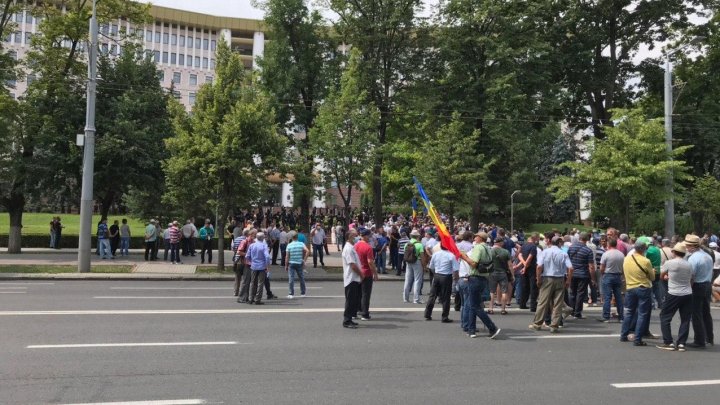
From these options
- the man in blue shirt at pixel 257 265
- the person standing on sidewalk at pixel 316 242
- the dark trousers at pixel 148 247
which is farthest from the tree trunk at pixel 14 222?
the man in blue shirt at pixel 257 265

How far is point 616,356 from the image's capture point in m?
8.46

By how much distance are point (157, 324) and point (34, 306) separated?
3685 millimetres

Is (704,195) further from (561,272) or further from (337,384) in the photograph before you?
(337,384)

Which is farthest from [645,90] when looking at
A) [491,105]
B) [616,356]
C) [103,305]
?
[103,305]

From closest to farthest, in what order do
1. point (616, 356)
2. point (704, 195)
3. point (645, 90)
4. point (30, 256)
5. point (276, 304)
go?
point (616, 356) < point (276, 304) < point (30, 256) < point (704, 195) < point (645, 90)

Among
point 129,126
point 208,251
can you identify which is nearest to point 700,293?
point 208,251

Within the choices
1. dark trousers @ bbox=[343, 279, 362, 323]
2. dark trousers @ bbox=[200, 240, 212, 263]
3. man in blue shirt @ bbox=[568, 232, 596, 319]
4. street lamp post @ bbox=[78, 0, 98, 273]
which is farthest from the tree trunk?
man in blue shirt @ bbox=[568, 232, 596, 319]

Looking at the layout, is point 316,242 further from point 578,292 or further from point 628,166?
point 628,166

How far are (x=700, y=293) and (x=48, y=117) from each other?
23.9 metres

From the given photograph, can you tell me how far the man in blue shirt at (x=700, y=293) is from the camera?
9219 millimetres

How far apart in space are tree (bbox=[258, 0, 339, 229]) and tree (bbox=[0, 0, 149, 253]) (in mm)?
7270

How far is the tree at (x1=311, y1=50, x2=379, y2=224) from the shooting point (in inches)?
905

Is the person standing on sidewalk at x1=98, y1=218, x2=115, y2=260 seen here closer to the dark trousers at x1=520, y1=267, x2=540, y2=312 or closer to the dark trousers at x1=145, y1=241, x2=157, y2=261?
the dark trousers at x1=145, y1=241, x2=157, y2=261

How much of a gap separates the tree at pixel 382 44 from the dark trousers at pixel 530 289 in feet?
45.7
